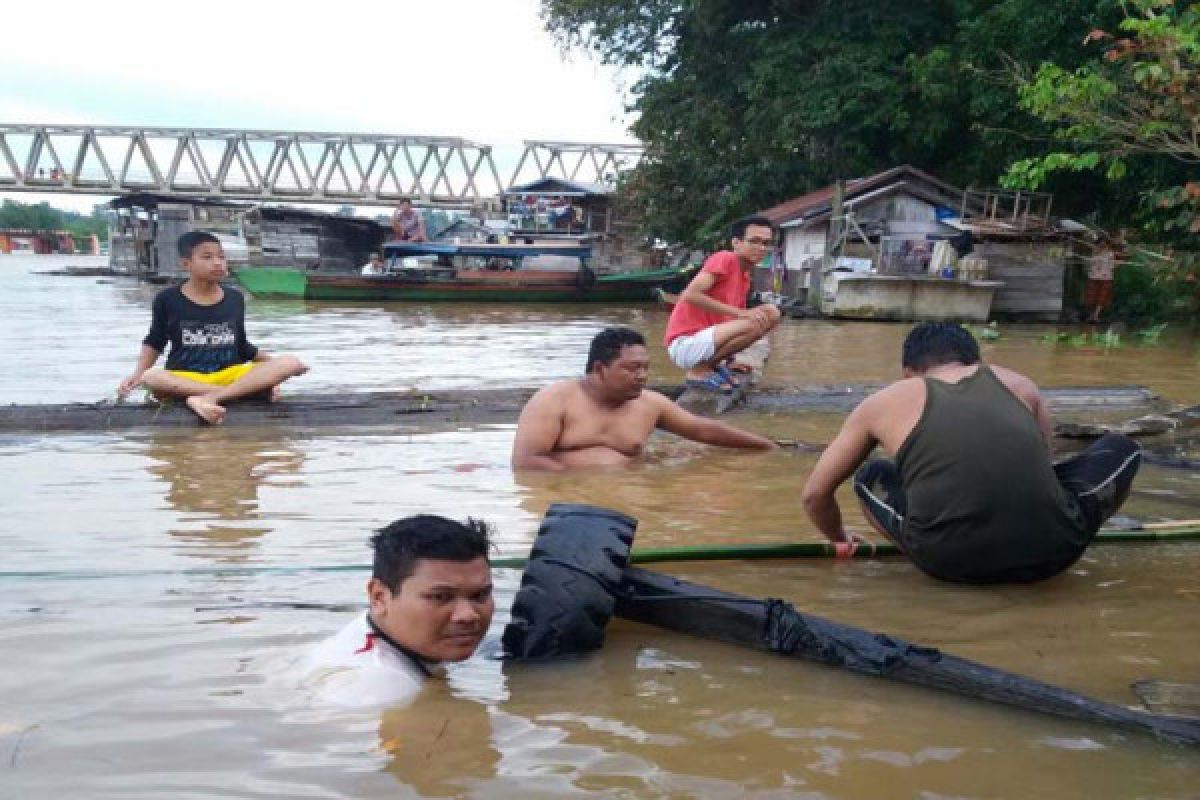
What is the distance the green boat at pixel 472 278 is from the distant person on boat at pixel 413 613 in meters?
22.0

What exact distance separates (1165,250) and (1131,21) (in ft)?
30.1

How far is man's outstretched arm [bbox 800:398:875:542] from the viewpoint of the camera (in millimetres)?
3844

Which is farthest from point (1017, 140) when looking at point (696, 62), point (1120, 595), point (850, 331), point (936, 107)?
point (1120, 595)

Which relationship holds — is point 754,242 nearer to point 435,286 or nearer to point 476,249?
point 435,286

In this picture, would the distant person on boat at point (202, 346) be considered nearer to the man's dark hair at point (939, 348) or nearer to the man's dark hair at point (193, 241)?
the man's dark hair at point (193, 241)

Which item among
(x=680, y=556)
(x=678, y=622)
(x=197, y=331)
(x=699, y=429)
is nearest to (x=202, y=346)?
(x=197, y=331)

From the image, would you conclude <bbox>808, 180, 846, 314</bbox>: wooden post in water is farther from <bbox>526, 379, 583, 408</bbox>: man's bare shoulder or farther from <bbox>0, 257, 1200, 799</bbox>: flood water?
<bbox>526, 379, 583, 408</bbox>: man's bare shoulder

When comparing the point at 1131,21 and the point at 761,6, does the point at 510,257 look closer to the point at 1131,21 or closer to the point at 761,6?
the point at 761,6

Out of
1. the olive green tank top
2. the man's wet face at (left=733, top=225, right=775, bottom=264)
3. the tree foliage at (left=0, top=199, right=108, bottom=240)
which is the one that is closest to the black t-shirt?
the man's wet face at (left=733, top=225, right=775, bottom=264)

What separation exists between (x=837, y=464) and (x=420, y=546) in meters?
1.70

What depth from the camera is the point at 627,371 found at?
5684 millimetres

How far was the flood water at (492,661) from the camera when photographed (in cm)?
248

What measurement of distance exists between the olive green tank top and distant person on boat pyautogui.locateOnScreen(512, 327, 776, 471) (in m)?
2.25

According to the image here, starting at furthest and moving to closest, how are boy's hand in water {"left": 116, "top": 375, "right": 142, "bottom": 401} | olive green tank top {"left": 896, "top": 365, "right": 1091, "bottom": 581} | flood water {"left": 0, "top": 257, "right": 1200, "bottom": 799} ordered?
boy's hand in water {"left": 116, "top": 375, "right": 142, "bottom": 401}
olive green tank top {"left": 896, "top": 365, "right": 1091, "bottom": 581}
flood water {"left": 0, "top": 257, "right": 1200, "bottom": 799}
